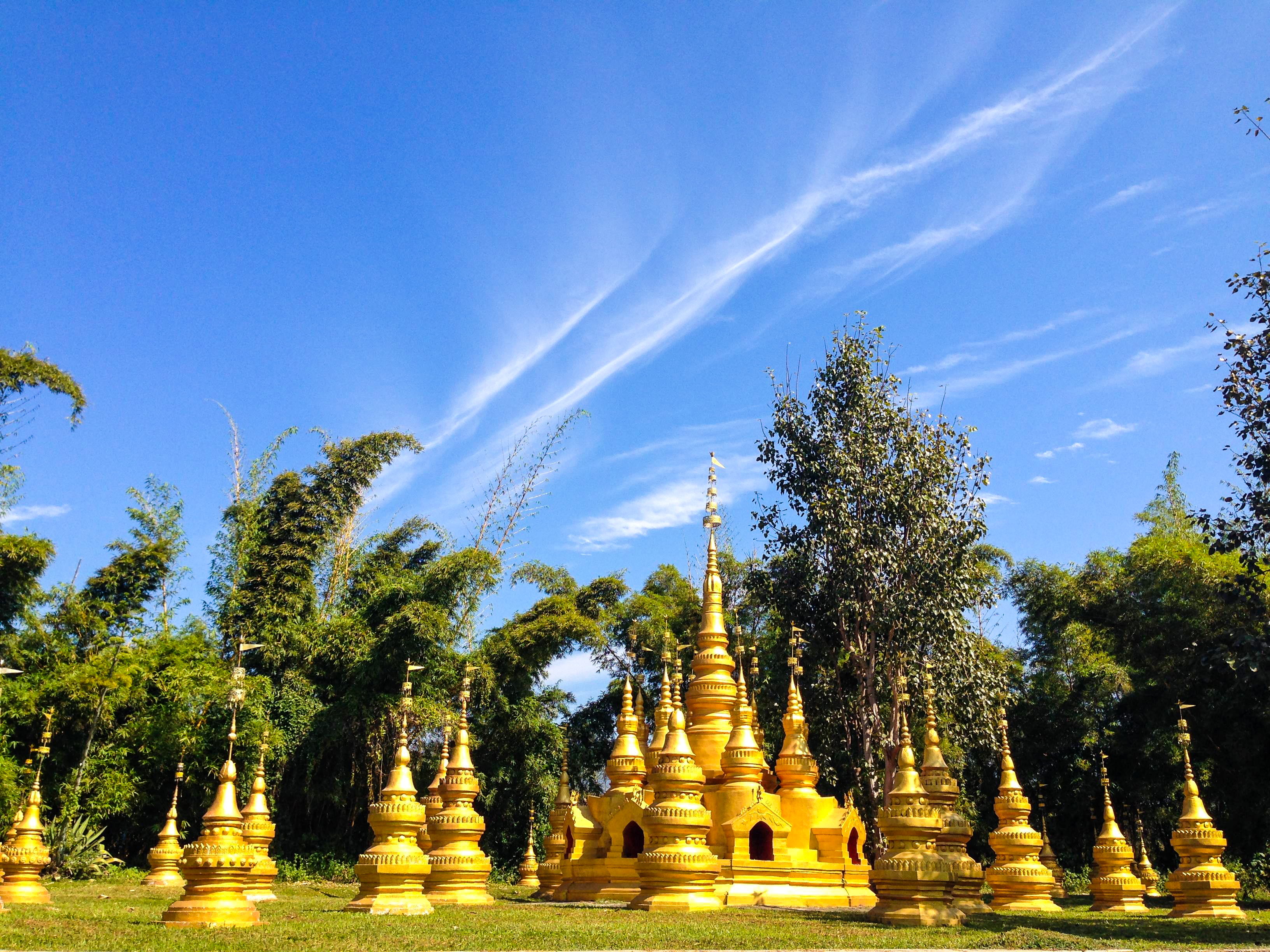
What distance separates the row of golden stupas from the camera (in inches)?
470

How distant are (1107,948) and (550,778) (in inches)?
809

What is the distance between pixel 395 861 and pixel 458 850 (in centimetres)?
175

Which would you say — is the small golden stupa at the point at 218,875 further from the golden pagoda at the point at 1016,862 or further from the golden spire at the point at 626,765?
the golden pagoda at the point at 1016,862

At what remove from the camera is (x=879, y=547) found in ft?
67.4

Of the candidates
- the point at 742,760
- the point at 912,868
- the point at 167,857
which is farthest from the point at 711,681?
the point at 167,857

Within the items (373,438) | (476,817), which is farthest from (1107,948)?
(373,438)

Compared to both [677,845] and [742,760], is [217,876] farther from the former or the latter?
[742,760]

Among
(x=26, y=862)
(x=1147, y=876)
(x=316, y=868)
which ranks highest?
(x=26, y=862)

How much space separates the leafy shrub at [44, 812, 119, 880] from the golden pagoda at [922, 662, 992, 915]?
→ 1755 centimetres

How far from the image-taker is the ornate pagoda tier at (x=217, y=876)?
1097cm

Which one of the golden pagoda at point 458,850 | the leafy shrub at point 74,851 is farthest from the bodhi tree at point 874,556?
the leafy shrub at point 74,851

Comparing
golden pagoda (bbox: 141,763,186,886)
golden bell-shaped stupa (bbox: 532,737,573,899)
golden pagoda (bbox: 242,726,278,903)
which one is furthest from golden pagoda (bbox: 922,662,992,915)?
golden pagoda (bbox: 141,763,186,886)

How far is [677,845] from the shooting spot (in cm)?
1325

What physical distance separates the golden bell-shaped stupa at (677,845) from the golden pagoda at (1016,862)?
5.00m
